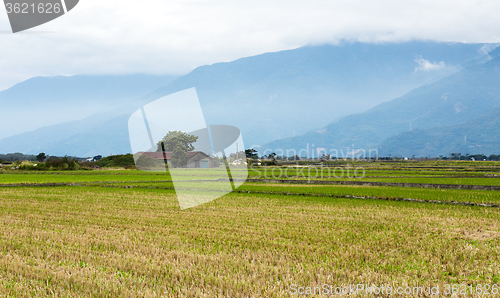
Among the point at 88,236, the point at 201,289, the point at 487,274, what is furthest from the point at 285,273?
the point at 88,236

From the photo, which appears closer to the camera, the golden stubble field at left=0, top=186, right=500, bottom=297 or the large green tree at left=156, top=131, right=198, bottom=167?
the golden stubble field at left=0, top=186, right=500, bottom=297

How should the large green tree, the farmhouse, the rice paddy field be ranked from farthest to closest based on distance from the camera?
the farmhouse → the large green tree → the rice paddy field

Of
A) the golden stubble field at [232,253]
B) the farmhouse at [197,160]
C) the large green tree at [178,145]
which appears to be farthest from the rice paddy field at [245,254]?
the farmhouse at [197,160]

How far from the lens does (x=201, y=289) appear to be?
5254 millimetres

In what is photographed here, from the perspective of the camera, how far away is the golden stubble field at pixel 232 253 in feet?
17.7

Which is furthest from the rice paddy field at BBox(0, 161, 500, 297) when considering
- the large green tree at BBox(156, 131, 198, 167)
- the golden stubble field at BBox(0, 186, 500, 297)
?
the large green tree at BBox(156, 131, 198, 167)

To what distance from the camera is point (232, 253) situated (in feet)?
23.5

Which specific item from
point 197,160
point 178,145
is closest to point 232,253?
point 178,145

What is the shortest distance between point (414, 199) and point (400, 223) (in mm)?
8277

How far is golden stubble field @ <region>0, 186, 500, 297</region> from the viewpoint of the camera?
17.7ft

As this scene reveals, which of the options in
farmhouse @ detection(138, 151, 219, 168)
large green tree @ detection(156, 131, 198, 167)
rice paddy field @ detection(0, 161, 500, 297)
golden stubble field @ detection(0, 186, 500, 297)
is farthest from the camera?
farmhouse @ detection(138, 151, 219, 168)

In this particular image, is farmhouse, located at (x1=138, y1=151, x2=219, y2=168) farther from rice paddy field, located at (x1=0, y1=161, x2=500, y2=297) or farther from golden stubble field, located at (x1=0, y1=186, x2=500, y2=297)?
golden stubble field, located at (x1=0, y1=186, x2=500, y2=297)

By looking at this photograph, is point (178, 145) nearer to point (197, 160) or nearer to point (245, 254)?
point (197, 160)

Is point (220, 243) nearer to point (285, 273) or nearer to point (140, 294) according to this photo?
point (285, 273)
